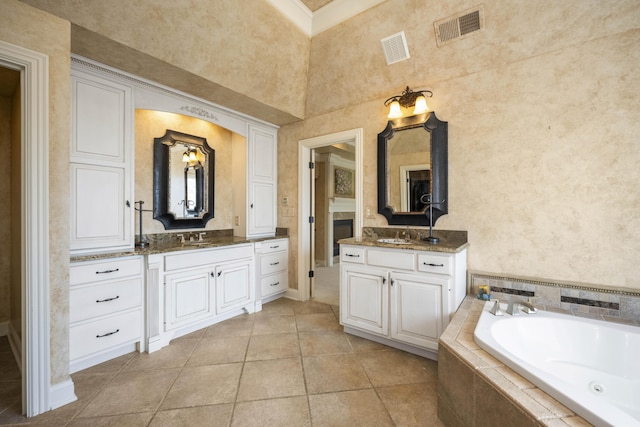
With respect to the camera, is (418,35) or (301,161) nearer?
(418,35)

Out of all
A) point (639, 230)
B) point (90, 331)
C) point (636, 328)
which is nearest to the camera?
point (636, 328)

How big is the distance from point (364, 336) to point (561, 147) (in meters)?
2.32

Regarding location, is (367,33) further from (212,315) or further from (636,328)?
→ (212,315)

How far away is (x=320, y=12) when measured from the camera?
8.77 ft

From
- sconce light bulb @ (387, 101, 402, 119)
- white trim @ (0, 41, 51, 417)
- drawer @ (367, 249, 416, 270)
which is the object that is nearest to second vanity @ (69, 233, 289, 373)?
white trim @ (0, 41, 51, 417)

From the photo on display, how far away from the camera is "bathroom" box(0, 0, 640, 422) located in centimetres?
177

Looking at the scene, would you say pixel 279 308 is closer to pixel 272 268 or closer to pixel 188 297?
pixel 272 268

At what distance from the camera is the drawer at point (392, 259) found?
2.27 meters

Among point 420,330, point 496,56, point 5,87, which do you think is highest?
point 496,56

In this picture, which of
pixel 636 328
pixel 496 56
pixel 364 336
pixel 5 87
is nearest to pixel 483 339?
pixel 636 328

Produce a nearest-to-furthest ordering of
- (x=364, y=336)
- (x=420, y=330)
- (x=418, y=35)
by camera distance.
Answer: (x=420, y=330) → (x=418, y=35) → (x=364, y=336)

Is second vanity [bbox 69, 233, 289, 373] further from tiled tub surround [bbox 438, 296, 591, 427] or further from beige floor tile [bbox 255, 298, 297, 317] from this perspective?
tiled tub surround [bbox 438, 296, 591, 427]

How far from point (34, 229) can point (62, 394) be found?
1058 mm

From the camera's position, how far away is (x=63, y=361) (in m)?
1.71
